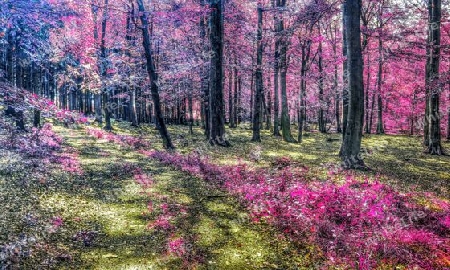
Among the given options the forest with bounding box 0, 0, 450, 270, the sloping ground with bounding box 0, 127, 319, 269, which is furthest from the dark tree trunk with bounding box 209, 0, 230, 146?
the sloping ground with bounding box 0, 127, 319, 269

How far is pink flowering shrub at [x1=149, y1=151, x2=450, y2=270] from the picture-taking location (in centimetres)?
504

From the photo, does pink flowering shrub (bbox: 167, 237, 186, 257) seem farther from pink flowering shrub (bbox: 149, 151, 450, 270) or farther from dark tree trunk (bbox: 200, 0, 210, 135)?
dark tree trunk (bbox: 200, 0, 210, 135)

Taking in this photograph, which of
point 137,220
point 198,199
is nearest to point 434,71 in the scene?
point 198,199

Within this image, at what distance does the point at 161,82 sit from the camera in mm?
21250

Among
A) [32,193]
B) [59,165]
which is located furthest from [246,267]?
[59,165]

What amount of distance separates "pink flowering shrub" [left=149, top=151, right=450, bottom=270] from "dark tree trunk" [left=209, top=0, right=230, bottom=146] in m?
8.02

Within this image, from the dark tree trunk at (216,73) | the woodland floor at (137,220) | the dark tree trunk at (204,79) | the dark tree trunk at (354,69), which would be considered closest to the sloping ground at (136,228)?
the woodland floor at (137,220)

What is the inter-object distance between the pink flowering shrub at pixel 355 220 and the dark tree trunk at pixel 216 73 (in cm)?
802

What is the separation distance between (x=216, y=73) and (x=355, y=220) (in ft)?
40.2

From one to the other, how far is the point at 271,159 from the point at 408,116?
1327 inches

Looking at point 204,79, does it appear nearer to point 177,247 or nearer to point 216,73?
point 216,73

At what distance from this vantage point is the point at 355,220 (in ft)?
20.1

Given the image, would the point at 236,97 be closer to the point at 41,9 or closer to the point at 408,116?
the point at 408,116

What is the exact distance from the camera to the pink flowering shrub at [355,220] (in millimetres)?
5039
